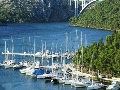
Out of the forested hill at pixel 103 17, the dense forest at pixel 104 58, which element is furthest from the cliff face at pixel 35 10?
the dense forest at pixel 104 58

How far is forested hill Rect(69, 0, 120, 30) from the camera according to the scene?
77781 millimetres

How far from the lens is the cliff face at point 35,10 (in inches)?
4215

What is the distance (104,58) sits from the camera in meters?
30.8

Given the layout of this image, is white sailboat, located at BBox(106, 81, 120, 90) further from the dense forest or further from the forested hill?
the forested hill

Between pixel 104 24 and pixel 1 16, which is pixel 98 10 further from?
pixel 1 16

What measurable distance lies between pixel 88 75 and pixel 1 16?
7164cm

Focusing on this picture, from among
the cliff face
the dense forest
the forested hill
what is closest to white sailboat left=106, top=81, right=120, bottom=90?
the dense forest

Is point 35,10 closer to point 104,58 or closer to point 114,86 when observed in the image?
point 104,58

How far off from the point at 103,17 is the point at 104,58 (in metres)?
55.4

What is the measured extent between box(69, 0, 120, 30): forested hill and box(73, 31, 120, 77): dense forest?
40981 mm

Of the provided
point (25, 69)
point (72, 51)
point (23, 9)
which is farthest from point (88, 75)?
point (23, 9)

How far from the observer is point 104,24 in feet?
262

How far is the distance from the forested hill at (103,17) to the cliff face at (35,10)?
57.9ft

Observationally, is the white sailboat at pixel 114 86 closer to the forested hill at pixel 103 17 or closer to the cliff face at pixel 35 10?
the forested hill at pixel 103 17
